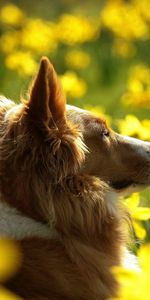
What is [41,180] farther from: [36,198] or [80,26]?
[80,26]

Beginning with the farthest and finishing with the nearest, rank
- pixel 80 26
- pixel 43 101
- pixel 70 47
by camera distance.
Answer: pixel 70 47, pixel 80 26, pixel 43 101

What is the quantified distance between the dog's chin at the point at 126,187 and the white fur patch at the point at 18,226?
1.89 ft

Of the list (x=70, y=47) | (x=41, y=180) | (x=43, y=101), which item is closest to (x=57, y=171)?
(x=41, y=180)

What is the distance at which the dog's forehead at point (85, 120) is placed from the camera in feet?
12.0

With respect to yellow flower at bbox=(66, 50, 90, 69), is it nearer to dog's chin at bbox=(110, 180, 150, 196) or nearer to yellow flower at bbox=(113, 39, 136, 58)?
yellow flower at bbox=(113, 39, 136, 58)

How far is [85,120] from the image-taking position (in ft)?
12.1

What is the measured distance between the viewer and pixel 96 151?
146 inches

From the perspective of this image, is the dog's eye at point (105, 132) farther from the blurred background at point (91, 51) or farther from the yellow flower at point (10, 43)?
the yellow flower at point (10, 43)

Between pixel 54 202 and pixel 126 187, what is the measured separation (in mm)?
678

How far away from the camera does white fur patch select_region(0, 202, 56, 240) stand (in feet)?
10.6

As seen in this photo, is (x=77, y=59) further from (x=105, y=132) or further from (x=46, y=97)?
(x=46, y=97)

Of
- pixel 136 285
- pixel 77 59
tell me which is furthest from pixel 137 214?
pixel 77 59

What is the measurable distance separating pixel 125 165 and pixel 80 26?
5086mm

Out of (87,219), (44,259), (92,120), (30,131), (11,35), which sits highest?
(11,35)
